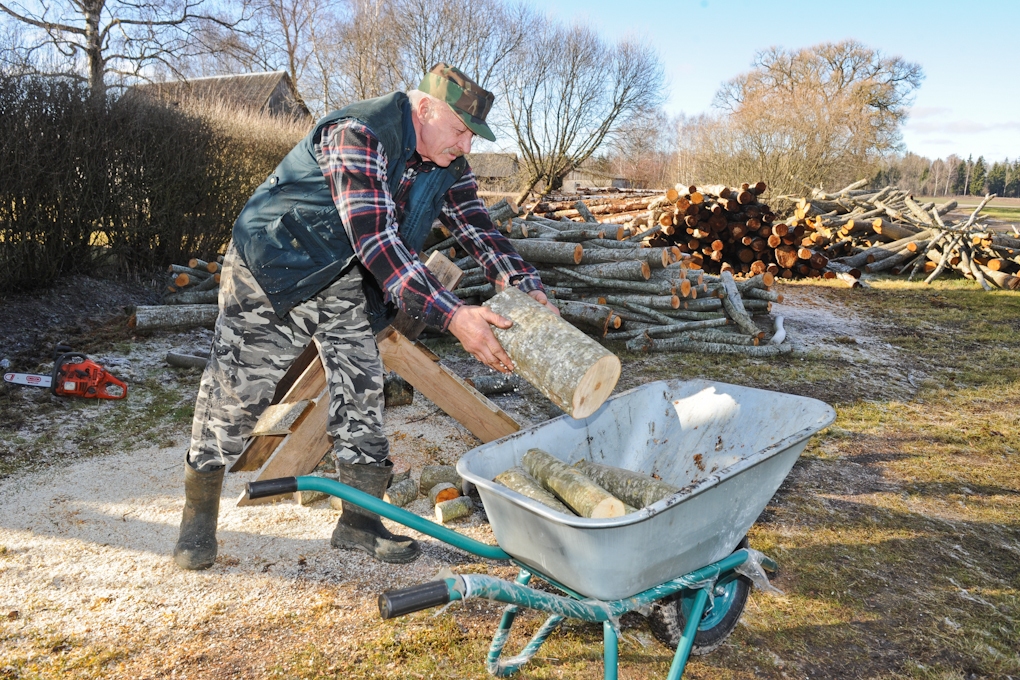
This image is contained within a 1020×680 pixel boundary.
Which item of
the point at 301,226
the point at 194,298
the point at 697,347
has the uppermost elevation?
the point at 301,226

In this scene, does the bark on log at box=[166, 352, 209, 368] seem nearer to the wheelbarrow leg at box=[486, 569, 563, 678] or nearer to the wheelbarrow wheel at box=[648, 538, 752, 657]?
the wheelbarrow leg at box=[486, 569, 563, 678]

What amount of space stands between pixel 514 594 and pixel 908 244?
12.4 meters

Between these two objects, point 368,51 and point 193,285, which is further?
point 368,51

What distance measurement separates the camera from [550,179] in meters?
Answer: 27.7

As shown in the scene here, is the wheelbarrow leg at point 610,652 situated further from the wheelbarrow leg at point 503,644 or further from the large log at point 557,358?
the large log at point 557,358

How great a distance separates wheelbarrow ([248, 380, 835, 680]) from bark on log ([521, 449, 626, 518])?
0.11 m

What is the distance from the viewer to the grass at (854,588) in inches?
88.0

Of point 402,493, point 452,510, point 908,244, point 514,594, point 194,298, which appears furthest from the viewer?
point 908,244

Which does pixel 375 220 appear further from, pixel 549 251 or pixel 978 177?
pixel 978 177

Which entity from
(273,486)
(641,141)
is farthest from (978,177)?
(273,486)

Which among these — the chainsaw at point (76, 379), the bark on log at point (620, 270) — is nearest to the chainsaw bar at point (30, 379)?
the chainsaw at point (76, 379)

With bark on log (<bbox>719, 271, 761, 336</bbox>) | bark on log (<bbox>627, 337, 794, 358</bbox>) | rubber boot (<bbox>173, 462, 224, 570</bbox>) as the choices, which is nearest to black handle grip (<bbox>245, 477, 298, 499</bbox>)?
rubber boot (<bbox>173, 462, 224, 570</bbox>)

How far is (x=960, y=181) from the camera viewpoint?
6025 centimetres

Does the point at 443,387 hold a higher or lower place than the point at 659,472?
higher
